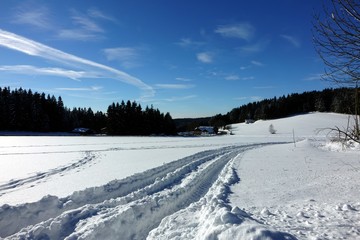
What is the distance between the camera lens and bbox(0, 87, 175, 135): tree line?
6488 cm

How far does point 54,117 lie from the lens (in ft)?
245

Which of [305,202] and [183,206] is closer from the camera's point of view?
[305,202]

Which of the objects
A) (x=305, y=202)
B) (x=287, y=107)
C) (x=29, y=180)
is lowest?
(x=29, y=180)

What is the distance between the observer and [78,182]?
955 centimetres

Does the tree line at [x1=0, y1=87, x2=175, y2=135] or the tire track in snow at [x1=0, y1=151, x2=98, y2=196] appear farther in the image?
the tree line at [x1=0, y1=87, x2=175, y2=135]

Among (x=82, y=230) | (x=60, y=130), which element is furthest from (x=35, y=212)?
(x=60, y=130)

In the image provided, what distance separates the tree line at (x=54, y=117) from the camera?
64.9m

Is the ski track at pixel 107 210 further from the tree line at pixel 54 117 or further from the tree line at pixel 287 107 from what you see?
the tree line at pixel 287 107

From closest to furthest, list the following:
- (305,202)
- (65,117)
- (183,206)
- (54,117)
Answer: (305,202), (183,206), (54,117), (65,117)

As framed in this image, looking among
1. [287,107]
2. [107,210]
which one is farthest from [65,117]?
[287,107]

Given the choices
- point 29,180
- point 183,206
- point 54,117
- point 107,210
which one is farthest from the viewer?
point 54,117

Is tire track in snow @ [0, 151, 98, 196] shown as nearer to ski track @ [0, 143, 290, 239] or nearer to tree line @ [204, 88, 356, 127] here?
ski track @ [0, 143, 290, 239]

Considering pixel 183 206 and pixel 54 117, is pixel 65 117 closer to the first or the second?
pixel 54 117

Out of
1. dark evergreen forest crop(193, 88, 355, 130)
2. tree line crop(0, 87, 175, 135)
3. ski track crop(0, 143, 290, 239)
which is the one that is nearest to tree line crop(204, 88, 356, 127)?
dark evergreen forest crop(193, 88, 355, 130)
